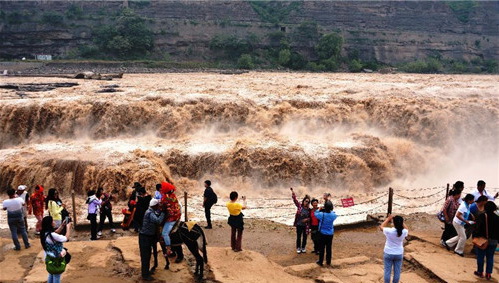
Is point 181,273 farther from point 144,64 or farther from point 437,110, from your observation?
point 144,64

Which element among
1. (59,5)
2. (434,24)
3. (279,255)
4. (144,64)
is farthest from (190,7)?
(279,255)

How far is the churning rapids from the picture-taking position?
45.3 feet

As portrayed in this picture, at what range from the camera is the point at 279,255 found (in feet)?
27.8

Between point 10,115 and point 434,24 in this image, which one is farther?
point 434,24

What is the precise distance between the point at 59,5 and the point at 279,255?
204 feet

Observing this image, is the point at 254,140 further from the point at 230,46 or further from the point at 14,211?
the point at 230,46

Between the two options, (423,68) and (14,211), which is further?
(423,68)

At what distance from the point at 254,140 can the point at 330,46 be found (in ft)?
125

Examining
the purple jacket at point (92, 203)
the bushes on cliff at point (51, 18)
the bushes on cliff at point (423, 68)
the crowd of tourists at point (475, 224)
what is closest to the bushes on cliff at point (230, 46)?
the bushes on cliff at point (423, 68)

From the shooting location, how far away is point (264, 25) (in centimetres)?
5988

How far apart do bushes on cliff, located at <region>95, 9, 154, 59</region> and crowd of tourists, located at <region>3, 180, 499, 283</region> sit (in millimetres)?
43014

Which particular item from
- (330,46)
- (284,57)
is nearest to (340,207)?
(284,57)

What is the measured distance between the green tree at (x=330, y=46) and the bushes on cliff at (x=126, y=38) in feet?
65.2

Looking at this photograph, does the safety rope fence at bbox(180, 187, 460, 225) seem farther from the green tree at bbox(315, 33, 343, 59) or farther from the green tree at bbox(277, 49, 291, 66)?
the green tree at bbox(315, 33, 343, 59)
